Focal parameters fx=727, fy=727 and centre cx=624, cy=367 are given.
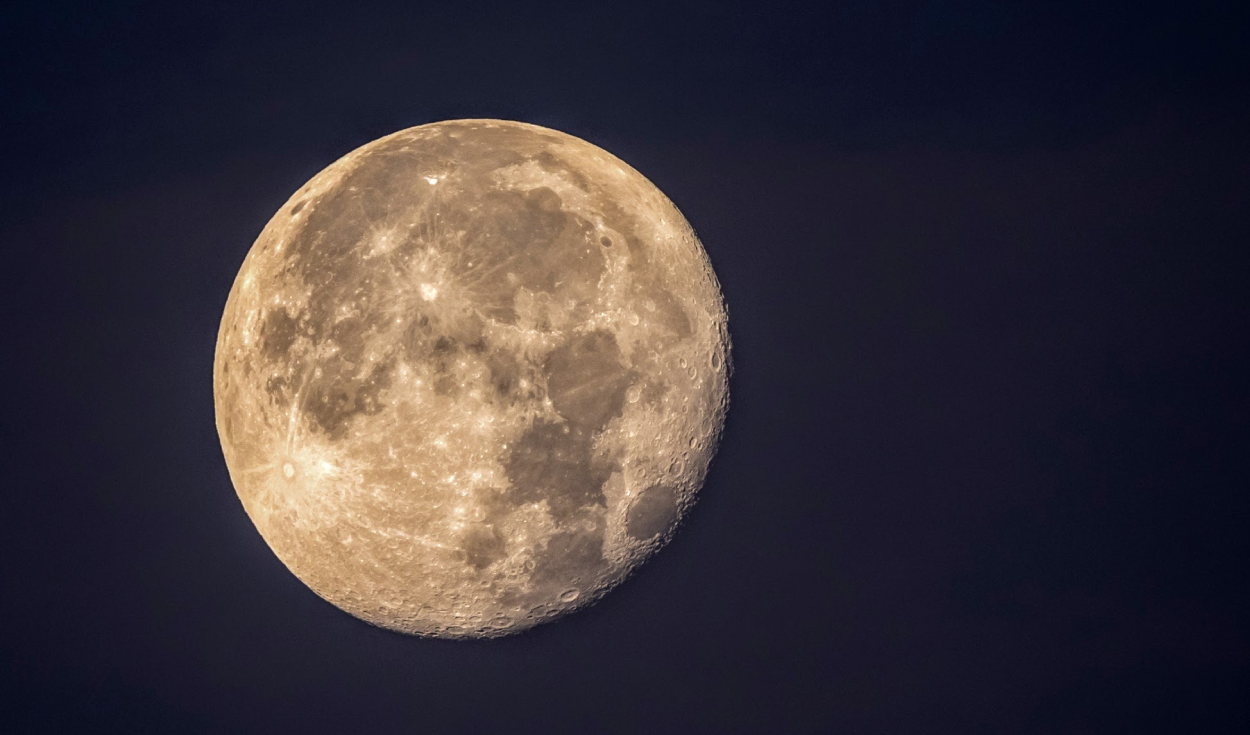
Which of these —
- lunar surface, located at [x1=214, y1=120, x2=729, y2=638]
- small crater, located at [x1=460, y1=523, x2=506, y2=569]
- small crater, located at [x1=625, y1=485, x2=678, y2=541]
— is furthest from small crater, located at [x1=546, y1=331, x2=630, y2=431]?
small crater, located at [x1=460, y1=523, x2=506, y2=569]

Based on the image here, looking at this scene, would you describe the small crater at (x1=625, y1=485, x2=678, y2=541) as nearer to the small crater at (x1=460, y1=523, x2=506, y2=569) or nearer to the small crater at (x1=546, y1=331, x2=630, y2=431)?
the small crater at (x1=546, y1=331, x2=630, y2=431)

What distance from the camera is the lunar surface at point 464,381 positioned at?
4.03m

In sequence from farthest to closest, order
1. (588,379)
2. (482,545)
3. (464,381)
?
(482,545)
(588,379)
(464,381)

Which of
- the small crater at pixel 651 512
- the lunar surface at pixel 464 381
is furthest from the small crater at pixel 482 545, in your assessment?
the small crater at pixel 651 512

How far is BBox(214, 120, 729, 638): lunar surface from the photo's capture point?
4027mm

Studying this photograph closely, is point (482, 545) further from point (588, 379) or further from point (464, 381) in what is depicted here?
point (588, 379)

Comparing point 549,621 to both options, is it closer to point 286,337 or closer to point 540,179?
point 286,337

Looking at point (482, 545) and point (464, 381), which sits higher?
point (464, 381)

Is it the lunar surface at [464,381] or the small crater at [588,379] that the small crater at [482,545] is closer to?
the lunar surface at [464,381]

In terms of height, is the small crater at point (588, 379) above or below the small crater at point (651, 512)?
above

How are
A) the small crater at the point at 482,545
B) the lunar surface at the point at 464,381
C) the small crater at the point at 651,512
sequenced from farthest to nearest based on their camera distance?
the small crater at the point at 651,512 < the small crater at the point at 482,545 < the lunar surface at the point at 464,381

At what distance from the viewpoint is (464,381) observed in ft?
13.2

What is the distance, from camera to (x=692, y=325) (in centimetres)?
459

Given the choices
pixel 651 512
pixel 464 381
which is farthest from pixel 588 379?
pixel 651 512
